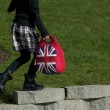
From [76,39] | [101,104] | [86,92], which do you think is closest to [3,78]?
[86,92]

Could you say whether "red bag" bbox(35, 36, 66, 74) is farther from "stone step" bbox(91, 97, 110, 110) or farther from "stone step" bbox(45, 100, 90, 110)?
"stone step" bbox(91, 97, 110, 110)

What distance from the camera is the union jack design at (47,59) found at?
5.77m

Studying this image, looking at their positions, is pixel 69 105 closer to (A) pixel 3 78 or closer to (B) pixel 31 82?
(B) pixel 31 82

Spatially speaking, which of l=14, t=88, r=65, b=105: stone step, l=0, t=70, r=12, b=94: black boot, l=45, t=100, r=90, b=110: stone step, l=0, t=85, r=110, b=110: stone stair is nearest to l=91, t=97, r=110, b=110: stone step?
l=0, t=85, r=110, b=110: stone stair

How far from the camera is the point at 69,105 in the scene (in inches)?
244

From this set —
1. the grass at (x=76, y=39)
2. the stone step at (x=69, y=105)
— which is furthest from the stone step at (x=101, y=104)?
the grass at (x=76, y=39)

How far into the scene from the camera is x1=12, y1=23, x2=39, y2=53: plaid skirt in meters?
5.92

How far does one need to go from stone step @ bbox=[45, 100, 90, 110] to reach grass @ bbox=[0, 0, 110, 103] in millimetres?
593

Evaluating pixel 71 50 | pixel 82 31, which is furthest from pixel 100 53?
pixel 82 31

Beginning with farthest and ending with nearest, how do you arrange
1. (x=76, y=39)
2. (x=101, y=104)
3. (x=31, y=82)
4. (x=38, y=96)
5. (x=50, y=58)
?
1. (x=76, y=39)
2. (x=101, y=104)
3. (x=31, y=82)
4. (x=38, y=96)
5. (x=50, y=58)

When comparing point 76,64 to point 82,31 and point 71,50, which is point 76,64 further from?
point 82,31

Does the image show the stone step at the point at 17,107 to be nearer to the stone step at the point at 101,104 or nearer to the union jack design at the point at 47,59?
the union jack design at the point at 47,59

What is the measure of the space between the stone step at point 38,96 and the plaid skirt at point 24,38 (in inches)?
21.8

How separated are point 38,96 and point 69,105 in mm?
538
